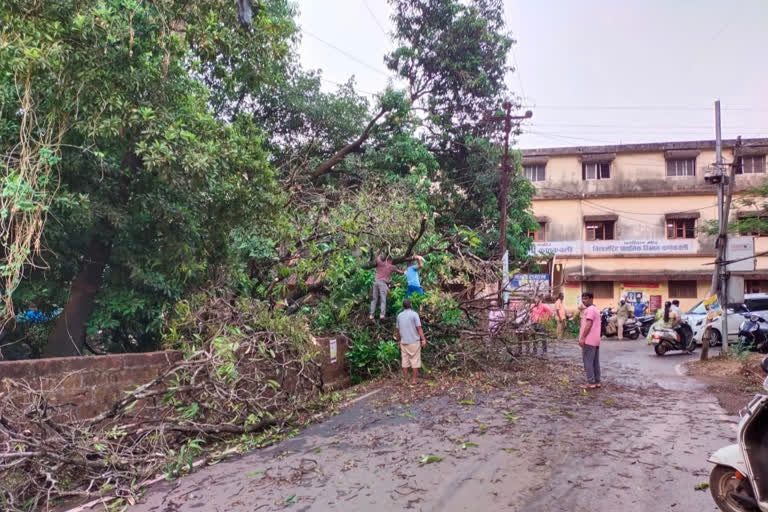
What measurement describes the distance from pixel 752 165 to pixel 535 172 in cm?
1087

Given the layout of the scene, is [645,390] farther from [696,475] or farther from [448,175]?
[448,175]

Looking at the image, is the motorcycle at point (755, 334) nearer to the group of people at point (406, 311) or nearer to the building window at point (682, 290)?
the group of people at point (406, 311)

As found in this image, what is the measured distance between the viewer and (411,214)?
12023 mm

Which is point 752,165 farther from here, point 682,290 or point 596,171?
point 596,171

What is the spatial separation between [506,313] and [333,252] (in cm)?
425

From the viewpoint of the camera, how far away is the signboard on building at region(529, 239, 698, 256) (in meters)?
Result: 29.1

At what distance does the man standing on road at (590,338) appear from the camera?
9438 millimetres

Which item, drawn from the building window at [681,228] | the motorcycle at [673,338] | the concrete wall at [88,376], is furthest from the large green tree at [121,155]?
the building window at [681,228]

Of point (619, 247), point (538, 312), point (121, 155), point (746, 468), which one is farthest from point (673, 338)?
point (619, 247)

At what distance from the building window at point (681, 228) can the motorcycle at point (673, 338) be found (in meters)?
15.4

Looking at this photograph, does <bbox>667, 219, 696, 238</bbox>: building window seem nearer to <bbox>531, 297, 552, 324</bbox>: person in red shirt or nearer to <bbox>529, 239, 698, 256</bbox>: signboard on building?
<bbox>529, 239, 698, 256</bbox>: signboard on building

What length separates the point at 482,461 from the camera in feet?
18.0

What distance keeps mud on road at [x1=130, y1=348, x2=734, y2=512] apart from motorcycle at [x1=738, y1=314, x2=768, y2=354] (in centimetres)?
794

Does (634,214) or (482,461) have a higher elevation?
(634,214)
